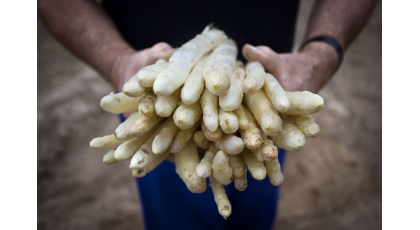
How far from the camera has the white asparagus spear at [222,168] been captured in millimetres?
672

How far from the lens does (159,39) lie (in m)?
1.46

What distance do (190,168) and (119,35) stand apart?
991 mm

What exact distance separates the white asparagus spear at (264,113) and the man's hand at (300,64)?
247 mm

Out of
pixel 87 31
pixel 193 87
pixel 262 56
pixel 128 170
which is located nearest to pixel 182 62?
pixel 193 87

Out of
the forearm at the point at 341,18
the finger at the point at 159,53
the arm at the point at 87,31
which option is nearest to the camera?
the finger at the point at 159,53

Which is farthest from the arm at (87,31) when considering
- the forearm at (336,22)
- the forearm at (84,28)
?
the forearm at (336,22)

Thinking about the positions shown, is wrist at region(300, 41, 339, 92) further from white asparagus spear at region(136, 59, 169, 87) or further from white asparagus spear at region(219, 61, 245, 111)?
white asparagus spear at region(136, 59, 169, 87)

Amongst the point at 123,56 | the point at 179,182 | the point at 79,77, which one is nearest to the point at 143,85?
the point at 123,56

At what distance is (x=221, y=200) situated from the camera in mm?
755

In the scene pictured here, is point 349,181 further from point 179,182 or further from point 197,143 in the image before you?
point 197,143

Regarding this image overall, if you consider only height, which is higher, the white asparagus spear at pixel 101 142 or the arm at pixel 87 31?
the arm at pixel 87 31

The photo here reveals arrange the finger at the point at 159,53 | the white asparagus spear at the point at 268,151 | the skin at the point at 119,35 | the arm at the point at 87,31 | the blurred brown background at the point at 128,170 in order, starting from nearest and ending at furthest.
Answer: the white asparagus spear at the point at 268,151 → the finger at the point at 159,53 → the skin at the point at 119,35 → the arm at the point at 87,31 → the blurred brown background at the point at 128,170

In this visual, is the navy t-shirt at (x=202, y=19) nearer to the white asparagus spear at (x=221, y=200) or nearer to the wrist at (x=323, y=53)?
the wrist at (x=323, y=53)

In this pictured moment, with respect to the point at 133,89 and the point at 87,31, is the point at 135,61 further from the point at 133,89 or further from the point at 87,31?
the point at 87,31
